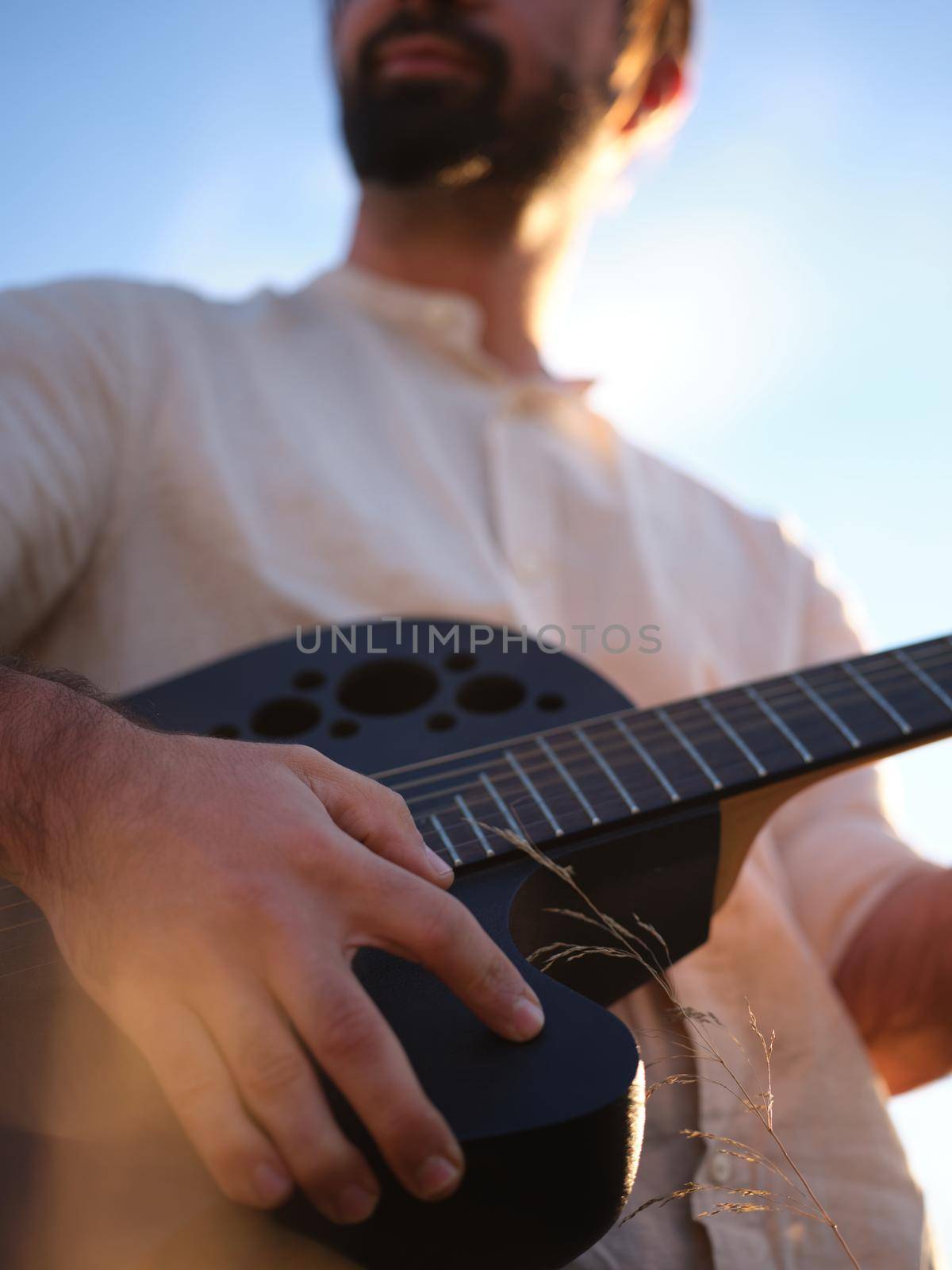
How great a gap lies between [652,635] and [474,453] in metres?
0.41

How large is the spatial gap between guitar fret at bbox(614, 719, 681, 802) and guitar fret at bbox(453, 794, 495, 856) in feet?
0.55

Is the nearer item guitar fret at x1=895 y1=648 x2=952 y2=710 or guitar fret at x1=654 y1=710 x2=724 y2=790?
guitar fret at x1=654 y1=710 x2=724 y2=790

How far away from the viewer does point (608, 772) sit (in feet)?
2.55

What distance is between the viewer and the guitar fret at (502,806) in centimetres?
69

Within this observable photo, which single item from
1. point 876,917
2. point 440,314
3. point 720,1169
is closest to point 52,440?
point 440,314

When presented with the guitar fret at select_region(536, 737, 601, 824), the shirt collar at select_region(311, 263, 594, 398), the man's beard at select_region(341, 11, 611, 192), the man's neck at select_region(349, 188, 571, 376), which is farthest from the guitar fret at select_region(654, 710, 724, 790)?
the man's beard at select_region(341, 11, 611, 192)

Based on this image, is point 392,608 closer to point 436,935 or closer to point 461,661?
point 461,661

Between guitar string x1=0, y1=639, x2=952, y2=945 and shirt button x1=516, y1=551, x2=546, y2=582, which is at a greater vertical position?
guitar string x1=0, y1=639, x2=952, y2=945

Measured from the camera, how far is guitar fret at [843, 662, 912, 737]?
2.88ft

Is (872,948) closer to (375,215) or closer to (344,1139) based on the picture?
(344,1139)

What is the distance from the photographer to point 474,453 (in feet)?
4.79

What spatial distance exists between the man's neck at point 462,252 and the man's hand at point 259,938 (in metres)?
1.44

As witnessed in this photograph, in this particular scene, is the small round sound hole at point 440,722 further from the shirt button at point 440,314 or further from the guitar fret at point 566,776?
the shirt button at point 440,314

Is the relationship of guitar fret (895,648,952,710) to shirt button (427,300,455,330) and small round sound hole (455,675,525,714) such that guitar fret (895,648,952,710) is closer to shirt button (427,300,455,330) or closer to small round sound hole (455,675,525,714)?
small round sound hole (455,675,525,714)
